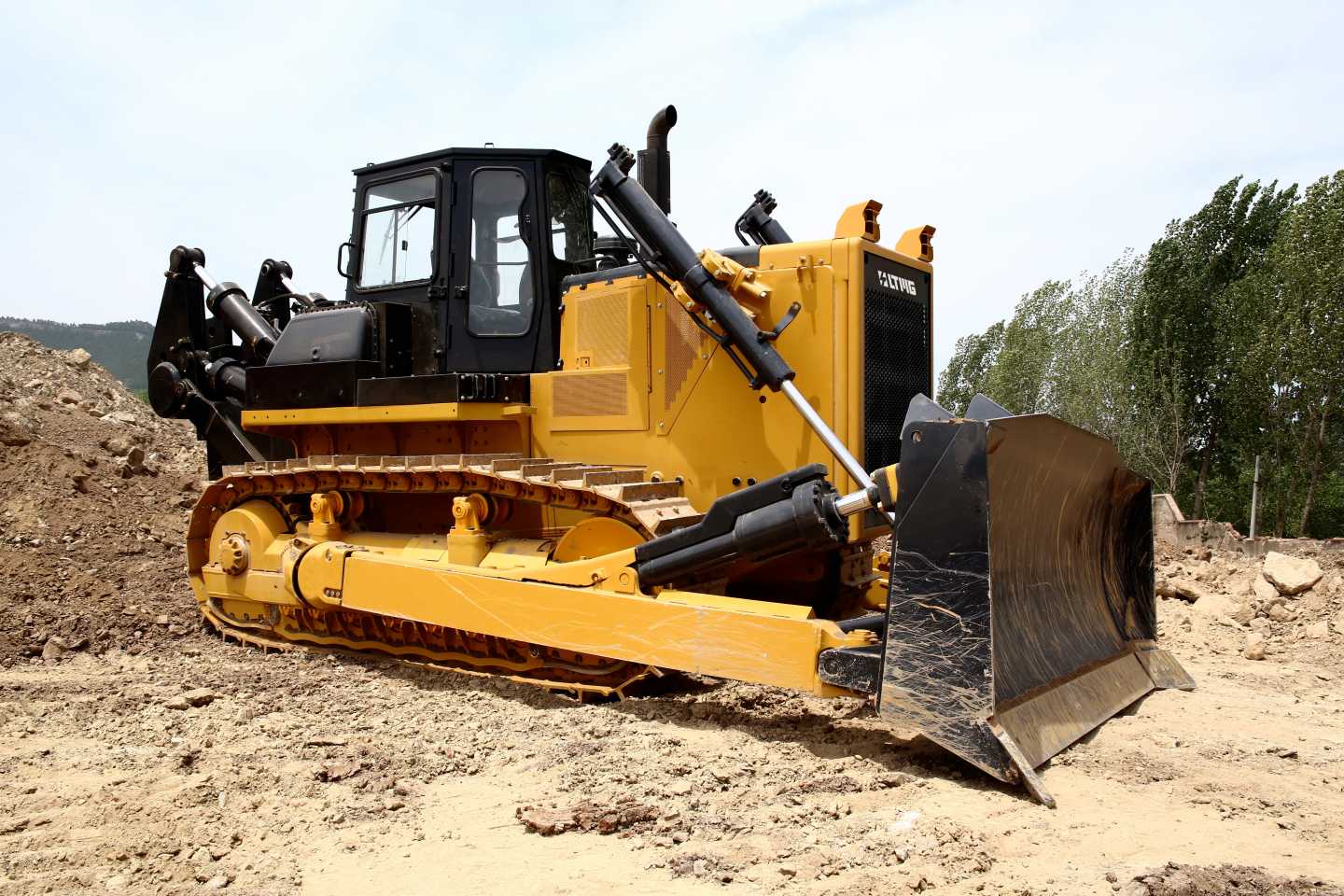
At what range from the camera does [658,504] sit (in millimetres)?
5453

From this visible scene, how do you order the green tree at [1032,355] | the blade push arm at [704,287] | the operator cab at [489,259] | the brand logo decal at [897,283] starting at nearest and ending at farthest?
the blade push arm at [704,287], the brand logo decal at [897,283], the operator cab at [489,259], the green tree at [1032,355]

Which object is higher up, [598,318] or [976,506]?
[598,318]

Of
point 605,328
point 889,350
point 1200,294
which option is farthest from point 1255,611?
point 1200,294

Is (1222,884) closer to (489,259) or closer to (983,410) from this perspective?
(983,410)

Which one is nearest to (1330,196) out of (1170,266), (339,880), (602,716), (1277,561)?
(1170,266)

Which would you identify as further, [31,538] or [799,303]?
[31,538]

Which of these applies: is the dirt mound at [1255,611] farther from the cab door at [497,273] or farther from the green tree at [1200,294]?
the green tree at [1200,294]

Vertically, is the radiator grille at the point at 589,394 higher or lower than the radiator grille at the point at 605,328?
lower

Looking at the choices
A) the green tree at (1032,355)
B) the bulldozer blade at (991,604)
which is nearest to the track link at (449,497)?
the bulldozer blade at (991,604)

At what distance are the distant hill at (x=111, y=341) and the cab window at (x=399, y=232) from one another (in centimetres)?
7977

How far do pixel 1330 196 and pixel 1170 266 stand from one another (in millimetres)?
4893

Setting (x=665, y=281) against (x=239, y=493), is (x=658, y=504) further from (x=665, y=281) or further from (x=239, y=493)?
(x=239, y=493)

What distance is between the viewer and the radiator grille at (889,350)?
17.7ft

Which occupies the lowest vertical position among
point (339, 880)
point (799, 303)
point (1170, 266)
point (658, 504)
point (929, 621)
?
point (339, 880)
